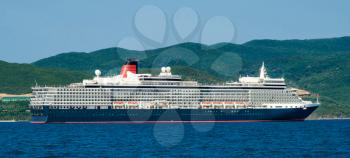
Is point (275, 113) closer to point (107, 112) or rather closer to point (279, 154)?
point (107, 112)

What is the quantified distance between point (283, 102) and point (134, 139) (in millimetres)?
61134

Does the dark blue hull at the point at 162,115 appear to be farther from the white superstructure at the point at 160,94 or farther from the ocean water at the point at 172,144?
the ocean water at the point at 172,144

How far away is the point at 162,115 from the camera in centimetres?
14262

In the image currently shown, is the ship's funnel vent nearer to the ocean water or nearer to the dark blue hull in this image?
the dark blue hull

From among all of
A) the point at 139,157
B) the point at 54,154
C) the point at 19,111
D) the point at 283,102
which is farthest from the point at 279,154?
the point at 19,111

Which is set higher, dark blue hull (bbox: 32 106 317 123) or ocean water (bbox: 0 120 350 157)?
dark blue hull (bbox: 32 106 317 123)

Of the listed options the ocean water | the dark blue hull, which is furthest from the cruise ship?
the ocean water

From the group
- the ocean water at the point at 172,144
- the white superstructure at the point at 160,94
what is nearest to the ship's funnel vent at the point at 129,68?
the white superstructure at the point at 160,94

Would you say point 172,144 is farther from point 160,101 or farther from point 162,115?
point 160,101

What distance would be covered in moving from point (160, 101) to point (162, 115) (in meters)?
3.61

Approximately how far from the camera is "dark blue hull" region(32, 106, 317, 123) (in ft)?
452

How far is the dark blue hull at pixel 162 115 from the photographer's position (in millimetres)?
137750

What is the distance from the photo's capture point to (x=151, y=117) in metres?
141

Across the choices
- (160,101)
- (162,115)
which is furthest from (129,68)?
(162,115)
